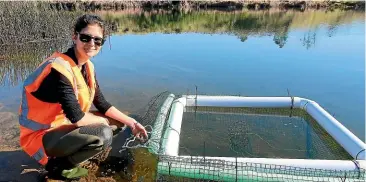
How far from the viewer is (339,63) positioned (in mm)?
9234

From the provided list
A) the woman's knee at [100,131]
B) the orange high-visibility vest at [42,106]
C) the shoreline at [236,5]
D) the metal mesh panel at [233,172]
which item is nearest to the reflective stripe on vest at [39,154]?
the orange high-visibility vest at [42,106]

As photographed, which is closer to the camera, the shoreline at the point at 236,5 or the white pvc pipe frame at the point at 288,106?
the white pvc pipe frame at the point at 288,106

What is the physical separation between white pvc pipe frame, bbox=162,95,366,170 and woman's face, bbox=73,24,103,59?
1145mm

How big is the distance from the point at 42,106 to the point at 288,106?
10.7ft

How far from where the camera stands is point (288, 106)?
4754 millimetres

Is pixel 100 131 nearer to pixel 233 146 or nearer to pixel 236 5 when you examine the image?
pixel 233 146

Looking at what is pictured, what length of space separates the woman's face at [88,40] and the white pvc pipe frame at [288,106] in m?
1.15

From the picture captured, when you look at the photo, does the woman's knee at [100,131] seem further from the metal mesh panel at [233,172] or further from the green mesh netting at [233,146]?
the metal mesh panel at [233,172]

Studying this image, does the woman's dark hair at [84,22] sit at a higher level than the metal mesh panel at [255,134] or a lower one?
higher

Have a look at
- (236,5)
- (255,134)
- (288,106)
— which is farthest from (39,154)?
(236,5)

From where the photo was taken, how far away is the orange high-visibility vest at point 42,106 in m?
2.67

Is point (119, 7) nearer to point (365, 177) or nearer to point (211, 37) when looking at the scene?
point (211, 37)

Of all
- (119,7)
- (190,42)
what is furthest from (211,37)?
(119,7)

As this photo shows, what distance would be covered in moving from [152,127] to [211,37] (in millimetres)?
11082
